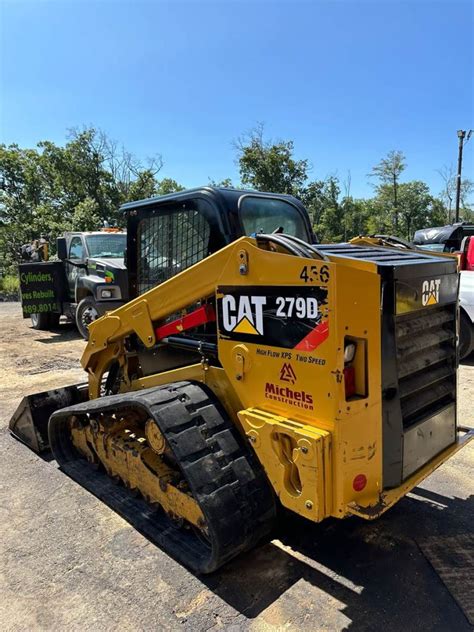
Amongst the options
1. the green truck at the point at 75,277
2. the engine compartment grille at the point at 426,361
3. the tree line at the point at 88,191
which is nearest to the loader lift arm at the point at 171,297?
the engine compartment grille at the point at 426,361

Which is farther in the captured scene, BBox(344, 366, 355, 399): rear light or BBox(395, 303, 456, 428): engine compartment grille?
BBox(395, 303, 456, 428): engine compartment grille

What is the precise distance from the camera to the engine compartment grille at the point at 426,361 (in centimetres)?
258

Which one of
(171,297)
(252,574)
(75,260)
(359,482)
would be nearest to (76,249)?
(75,260)

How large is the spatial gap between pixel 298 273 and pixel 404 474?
4.26 ft

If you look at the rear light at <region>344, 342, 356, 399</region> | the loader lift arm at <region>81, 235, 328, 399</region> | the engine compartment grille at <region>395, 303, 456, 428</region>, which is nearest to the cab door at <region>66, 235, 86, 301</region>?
the loader lift arm at <region>81, 235, 328, 399</region>

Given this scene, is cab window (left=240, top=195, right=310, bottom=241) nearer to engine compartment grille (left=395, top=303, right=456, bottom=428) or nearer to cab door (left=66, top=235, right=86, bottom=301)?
engine compartment grille (left=395, top=303, right=456, bottom=428)

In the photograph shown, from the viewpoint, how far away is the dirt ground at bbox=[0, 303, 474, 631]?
7.62 ft

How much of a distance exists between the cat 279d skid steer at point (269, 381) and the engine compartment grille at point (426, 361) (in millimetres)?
12

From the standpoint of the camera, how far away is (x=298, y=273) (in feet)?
7.45

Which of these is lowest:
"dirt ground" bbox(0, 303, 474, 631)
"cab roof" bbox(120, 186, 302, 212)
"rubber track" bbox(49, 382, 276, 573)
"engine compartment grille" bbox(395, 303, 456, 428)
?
"dirt ground" bbox(0, 303, 474, 631)

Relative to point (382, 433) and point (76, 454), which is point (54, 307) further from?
point (382, 433)

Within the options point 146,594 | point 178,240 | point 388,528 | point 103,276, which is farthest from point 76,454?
point 103,276

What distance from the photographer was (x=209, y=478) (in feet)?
8.16

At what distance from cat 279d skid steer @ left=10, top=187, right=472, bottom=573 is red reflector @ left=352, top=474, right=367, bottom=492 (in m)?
0.02
